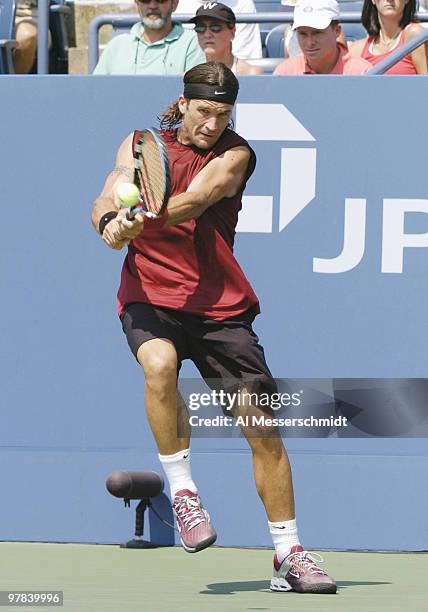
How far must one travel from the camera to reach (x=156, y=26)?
6828mm

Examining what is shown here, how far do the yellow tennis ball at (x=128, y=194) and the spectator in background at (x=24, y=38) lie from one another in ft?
12.6

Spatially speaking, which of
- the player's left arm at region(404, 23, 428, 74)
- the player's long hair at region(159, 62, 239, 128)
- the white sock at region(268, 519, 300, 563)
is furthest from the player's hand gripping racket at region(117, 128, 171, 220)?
the player's left arm at region(404, 23, 428, 74)

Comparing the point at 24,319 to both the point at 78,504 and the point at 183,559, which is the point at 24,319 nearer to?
the point at 78,504

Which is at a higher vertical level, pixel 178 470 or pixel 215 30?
pixel 215 30

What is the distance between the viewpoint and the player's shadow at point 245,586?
4887mm

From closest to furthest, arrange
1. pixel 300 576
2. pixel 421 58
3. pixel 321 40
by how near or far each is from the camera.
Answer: pixel 300 576 < pixel 421 58 < pixel 321 40

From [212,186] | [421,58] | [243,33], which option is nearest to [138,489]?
[212,186]

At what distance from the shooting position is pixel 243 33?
7902 millimetres

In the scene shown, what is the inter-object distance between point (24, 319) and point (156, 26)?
1.75 meters

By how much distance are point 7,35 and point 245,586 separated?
4.58 metres

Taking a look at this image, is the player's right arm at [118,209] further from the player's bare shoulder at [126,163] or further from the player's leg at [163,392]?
the player's leg at [163,392]

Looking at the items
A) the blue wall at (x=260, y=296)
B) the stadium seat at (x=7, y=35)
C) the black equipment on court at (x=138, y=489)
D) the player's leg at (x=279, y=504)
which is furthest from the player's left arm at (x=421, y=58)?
the stadium seat at (x=7, y=35)

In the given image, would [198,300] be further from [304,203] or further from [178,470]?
[304,203]

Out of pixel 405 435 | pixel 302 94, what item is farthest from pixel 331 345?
pixel 302 94
